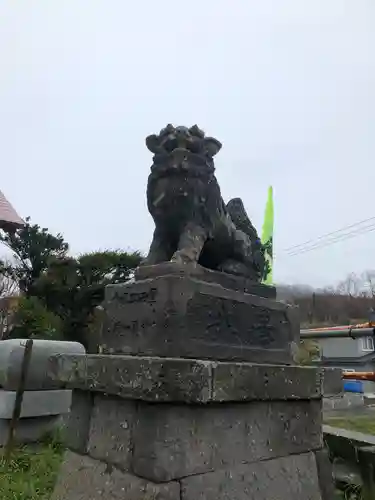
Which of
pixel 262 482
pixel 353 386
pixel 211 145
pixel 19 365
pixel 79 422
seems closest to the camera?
pixel 262 482

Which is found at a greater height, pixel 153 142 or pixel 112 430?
pixel 153 142

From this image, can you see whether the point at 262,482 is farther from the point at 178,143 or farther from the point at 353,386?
the point at 353,386

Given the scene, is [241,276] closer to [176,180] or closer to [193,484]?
[176,180]

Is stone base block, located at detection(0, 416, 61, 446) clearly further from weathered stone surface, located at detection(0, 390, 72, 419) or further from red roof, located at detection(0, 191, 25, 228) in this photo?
red roof, located at detection(0, 191, 25, 228)

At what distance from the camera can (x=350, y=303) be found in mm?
18922

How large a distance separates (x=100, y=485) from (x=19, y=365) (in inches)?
107

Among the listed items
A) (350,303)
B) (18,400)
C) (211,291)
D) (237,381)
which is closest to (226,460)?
(237,381)

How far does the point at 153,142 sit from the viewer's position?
2.95 m

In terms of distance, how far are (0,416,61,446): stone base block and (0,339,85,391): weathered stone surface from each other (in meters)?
0.34

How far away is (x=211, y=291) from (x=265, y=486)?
1.08m

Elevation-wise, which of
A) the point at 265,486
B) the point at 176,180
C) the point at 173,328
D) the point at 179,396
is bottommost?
the point at 265,486

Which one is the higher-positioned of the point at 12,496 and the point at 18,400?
the point at 18,400


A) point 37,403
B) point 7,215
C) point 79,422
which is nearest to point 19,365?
point 37,403

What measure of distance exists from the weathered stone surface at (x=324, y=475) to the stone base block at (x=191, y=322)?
0.62m
